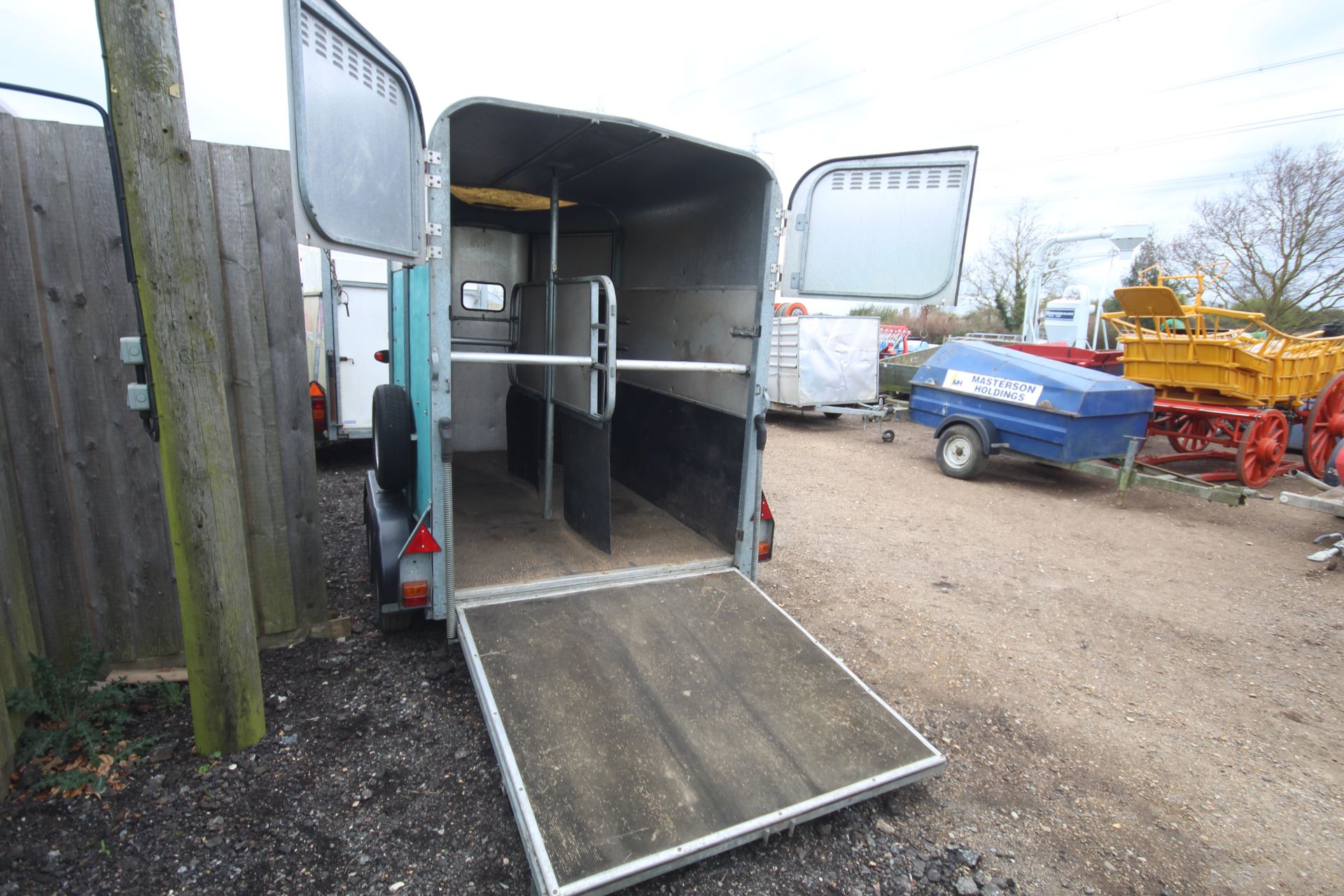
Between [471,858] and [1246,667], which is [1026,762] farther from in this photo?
[471,858]

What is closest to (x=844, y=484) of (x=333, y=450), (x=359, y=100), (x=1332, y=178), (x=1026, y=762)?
Result: (x=1026, y=762)

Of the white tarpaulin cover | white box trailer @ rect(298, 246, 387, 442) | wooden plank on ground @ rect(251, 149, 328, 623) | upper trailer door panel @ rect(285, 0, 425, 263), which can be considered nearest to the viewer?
upper trailer door panel @ rect(285, 0, 425, 263)

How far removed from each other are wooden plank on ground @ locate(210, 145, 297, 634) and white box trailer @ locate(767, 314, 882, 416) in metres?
9.69

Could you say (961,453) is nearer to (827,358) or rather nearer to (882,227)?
(827,358)

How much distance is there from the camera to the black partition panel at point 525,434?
5.30 meters

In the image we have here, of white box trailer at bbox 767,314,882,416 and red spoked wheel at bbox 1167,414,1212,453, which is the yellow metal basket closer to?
red spoked wheel at bbox 1167,414,1212,453

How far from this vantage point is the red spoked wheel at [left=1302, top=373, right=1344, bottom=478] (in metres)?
8.32

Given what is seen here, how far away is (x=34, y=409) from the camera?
8.89ft

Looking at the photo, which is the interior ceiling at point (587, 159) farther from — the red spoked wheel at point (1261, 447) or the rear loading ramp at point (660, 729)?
the red spoked wheel at point (1261, 447)

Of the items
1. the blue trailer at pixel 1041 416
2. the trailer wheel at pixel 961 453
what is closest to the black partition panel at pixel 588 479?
the blue trailer at pixel 1041 416

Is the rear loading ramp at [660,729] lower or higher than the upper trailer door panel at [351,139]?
lower

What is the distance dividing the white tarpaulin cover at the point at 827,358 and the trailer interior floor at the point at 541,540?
7537 mm

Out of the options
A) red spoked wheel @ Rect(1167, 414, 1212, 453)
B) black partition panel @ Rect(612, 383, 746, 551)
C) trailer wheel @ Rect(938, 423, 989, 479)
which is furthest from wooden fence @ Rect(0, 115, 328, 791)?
red spoked wheel @ Rect(1167, 414, 1212, 453)

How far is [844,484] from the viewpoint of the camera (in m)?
8.42
